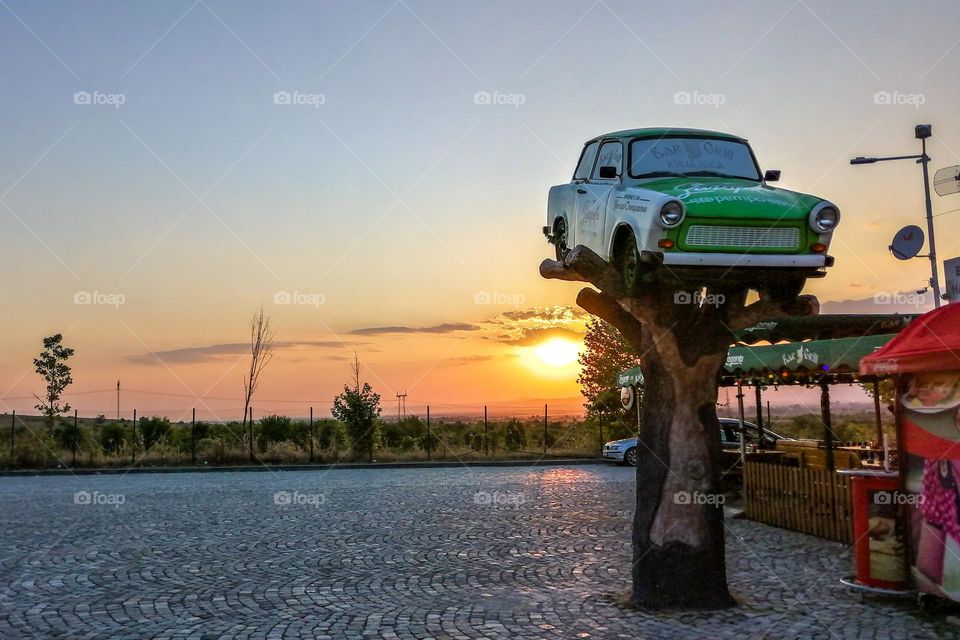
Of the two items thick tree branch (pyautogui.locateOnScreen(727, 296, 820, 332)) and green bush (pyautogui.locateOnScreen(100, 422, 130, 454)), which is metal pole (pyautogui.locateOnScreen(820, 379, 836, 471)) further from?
green bush (pyautogui.locateOnScreen(100, 422, 130, 454))

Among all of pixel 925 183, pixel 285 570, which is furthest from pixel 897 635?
pixel 925 183

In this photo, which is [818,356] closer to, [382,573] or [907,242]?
[907,242]

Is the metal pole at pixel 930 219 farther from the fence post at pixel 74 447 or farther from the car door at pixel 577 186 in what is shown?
the fence post at pixel 74 447

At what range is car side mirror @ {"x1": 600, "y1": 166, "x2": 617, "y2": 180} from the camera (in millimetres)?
9680

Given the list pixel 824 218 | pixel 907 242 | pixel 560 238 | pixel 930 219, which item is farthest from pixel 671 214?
pixel 930 219

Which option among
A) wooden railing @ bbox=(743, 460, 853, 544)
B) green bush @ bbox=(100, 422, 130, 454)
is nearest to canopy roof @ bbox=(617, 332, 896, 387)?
wooden railing @ bbox=(743, 460, 853, 544)

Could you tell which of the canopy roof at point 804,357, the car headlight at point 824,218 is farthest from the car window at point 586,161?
the canopy roof at point 804,357

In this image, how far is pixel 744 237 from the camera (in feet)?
28.0

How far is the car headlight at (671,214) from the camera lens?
27.6ft

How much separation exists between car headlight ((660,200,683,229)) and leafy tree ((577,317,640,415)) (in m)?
29.6

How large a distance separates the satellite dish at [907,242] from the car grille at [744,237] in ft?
23.7

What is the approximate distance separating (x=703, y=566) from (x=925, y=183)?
1514 cm

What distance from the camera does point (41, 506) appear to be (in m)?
18.0

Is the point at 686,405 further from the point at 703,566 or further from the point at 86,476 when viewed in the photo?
the point at 86,476
